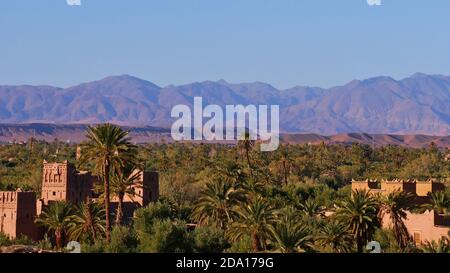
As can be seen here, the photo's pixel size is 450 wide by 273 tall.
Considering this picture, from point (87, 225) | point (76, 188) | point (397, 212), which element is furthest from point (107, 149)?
point (76, 188)

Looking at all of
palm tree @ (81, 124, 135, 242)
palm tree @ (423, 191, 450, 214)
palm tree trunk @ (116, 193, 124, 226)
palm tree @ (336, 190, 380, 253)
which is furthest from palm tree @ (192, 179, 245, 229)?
palm tree @ (423, 191, 450, 214)

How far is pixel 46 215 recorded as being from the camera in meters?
47.3

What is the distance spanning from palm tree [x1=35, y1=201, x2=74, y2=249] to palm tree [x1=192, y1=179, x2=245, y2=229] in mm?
7699

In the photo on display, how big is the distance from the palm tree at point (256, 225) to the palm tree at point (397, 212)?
19.6ft

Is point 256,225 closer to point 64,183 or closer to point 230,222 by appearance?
point 230,222

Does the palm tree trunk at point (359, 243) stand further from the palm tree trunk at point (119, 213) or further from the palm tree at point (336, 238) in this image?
the palm tree trunk at point (119, 213)

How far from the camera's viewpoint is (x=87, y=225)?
44625 millimetres

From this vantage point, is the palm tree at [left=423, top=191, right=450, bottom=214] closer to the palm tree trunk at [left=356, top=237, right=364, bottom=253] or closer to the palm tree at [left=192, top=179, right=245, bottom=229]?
the palm tree at [left=192, top=179, right=245, bottom=229]

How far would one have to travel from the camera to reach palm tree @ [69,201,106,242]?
44.4 m

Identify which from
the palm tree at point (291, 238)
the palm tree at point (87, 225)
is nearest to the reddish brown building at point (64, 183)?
the palm tree at point (87, 225)

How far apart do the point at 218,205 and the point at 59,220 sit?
9822mm

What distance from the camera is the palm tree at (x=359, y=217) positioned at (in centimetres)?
4253
